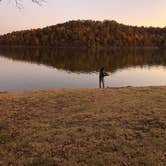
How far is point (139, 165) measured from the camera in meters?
7.79

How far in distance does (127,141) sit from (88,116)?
8.57 feet

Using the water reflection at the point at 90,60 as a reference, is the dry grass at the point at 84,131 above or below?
below

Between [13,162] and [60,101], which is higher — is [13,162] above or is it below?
below

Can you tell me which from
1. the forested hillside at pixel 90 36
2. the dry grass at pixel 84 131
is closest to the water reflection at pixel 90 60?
the dry grass at pixel 84 131

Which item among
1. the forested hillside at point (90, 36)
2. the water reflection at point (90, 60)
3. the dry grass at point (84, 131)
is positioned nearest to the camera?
the dry grass at point (84, 131)

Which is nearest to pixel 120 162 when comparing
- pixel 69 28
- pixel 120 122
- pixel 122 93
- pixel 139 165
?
pixel 139 165

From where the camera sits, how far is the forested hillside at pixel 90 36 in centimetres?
15938

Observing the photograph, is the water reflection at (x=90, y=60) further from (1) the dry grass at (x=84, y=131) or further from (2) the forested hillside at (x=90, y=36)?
(2) the forested hillside at (x=90, y=36)

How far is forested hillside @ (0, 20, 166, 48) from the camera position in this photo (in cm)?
15938

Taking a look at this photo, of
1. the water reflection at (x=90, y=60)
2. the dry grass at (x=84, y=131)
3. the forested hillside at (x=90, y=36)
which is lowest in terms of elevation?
the dry grass at (x=84, y=131)

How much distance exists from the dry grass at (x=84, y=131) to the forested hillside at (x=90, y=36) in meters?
145

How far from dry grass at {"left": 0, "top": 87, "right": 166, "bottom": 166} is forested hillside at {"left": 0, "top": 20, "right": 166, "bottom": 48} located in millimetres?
144838

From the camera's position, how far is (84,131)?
995 cm

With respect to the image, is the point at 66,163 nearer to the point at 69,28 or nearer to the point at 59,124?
the point at 59,124
